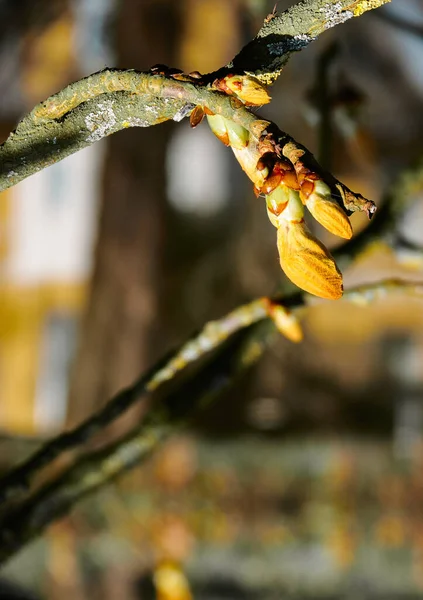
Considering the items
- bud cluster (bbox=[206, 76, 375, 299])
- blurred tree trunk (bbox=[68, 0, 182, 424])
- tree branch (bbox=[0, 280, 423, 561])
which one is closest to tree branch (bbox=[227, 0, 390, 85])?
bud cluster (bbox=[206, 76, 375, 299])

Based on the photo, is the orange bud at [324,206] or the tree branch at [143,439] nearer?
the orange bud at [324,206]

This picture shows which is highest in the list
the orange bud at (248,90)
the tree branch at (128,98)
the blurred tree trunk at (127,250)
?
the blurred tree trunk at (127,250)

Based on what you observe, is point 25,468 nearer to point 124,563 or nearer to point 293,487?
point 124,563

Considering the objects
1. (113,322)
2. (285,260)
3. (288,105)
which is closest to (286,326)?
(285,260)

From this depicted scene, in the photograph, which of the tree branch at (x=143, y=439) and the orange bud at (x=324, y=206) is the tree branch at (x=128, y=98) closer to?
the orange bud at (x=324, y=206)

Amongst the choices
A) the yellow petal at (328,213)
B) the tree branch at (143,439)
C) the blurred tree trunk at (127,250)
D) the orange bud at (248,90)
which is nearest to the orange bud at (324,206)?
the yellow petal at (328,213)

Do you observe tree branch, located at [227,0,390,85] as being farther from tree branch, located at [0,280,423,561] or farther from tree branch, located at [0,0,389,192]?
tree branch, located at [0,280,423,561]
